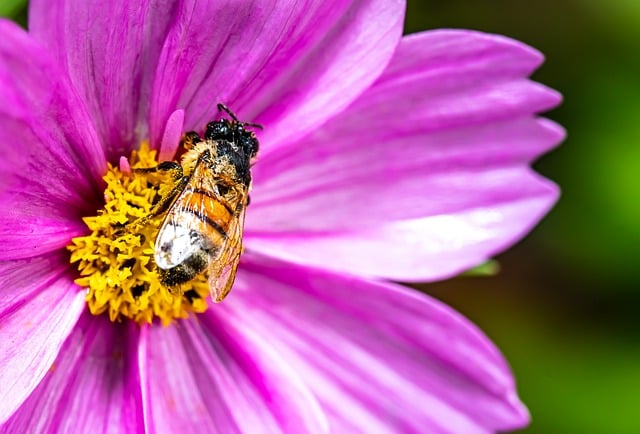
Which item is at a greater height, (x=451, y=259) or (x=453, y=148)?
(x=453, y=148)

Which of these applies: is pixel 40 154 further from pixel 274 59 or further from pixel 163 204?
pixel 274 59

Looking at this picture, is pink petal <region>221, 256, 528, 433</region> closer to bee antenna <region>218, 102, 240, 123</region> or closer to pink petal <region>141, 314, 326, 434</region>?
pink petal <region>141, 314, 326, 434</region>

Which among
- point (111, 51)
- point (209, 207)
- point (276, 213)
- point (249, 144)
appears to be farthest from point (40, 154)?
point (276, 213)

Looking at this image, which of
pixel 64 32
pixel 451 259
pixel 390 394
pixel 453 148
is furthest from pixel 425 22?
pixel 64 32

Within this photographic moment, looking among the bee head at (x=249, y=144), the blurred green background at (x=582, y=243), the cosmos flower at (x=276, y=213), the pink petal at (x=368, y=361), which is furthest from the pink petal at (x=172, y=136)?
the blurred green background at (x=582, y=243)

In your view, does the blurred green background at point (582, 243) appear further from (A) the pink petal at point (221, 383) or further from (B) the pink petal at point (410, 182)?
(A) the pink petal at point (221, 383)

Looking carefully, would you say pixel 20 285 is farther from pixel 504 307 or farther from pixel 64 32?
pixel 504 307

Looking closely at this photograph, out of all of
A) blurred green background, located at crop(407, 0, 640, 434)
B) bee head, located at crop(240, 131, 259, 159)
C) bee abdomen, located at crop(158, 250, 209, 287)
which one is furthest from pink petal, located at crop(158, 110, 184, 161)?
blurred green background, located at crop(407, 0, 640, 434)
